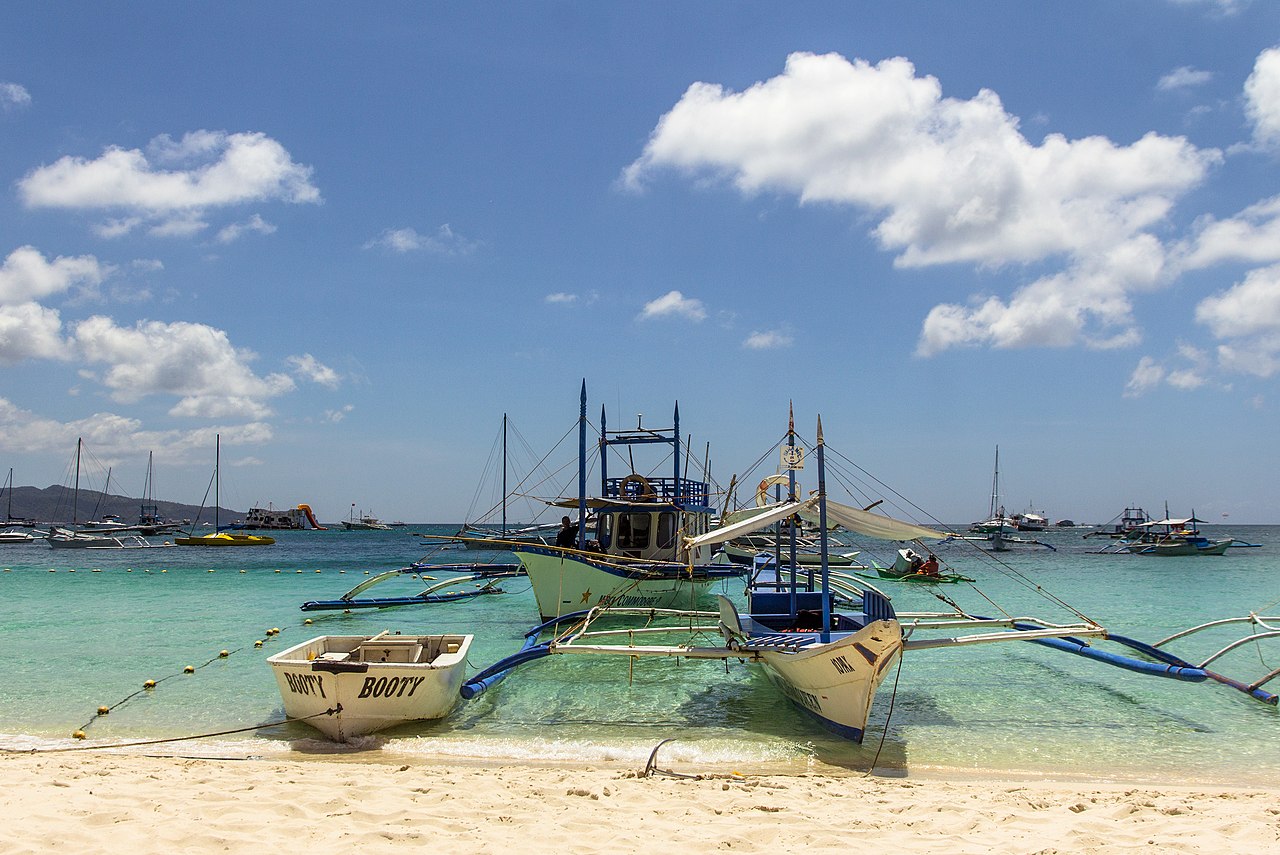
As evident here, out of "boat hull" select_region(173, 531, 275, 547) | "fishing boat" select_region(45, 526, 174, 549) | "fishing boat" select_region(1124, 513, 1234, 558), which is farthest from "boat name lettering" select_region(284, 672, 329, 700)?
"boat hull" select_region(173, 531, 275, 547)

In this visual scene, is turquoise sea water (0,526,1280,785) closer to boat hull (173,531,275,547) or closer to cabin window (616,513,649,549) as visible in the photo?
cabin window (616,513,649,549)

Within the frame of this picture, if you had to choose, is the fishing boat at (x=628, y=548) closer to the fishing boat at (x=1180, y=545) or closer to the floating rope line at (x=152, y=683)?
the floating rope line at (x=152, y=683)

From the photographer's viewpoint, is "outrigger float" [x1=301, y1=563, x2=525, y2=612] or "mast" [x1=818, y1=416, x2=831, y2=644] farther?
"outrigger float" [x1=301, y1=563, x2=525, y2=612]

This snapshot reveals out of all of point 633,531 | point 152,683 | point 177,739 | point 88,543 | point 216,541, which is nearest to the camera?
point 177,739

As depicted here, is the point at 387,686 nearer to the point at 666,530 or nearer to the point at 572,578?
the point at 572,578

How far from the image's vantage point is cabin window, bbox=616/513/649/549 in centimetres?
2242

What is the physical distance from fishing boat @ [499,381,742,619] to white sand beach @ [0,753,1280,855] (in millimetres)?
10609

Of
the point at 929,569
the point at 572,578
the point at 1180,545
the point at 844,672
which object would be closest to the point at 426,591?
the point at 572,578

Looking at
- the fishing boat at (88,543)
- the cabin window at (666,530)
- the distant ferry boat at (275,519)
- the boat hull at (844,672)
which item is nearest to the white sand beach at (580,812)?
the boat hull at (844,672)

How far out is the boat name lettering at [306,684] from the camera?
966 cm

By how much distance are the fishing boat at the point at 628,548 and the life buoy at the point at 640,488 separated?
0.09ft

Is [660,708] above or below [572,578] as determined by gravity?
below

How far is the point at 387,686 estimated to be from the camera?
32.1 ft

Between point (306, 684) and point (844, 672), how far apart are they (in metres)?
6.33
